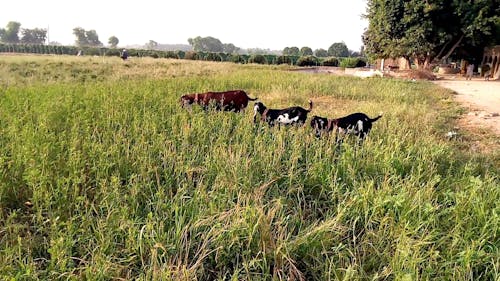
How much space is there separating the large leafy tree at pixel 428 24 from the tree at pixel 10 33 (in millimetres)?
118680

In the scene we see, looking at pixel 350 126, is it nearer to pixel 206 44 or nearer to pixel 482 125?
pixel 482 125

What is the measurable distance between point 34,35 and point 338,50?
9362 cm

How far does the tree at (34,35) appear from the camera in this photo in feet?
361

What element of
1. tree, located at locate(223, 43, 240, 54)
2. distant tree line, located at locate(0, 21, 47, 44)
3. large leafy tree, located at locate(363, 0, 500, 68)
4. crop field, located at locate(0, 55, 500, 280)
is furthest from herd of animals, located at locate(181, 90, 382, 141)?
tree, located at locate(223, 43, 240, 54)

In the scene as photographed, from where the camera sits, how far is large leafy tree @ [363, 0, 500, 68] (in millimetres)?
21609

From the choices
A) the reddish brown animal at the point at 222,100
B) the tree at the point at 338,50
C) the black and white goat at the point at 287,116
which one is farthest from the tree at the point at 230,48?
the black and white goat at the point at 287,116

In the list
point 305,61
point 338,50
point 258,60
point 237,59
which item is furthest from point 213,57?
point 338,50

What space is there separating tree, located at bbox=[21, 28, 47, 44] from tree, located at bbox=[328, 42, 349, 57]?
89.6 metres

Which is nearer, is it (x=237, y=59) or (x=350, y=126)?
(x=350, y=126)

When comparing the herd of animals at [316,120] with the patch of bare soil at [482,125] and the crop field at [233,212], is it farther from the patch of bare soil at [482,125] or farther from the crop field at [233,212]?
the patch of bare soil at [482,125]

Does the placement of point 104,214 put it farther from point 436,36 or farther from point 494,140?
point 436,36

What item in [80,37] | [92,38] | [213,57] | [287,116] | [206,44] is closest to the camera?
[287,116]

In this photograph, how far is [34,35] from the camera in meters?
111

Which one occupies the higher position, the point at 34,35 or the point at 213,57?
the point at 34,35
